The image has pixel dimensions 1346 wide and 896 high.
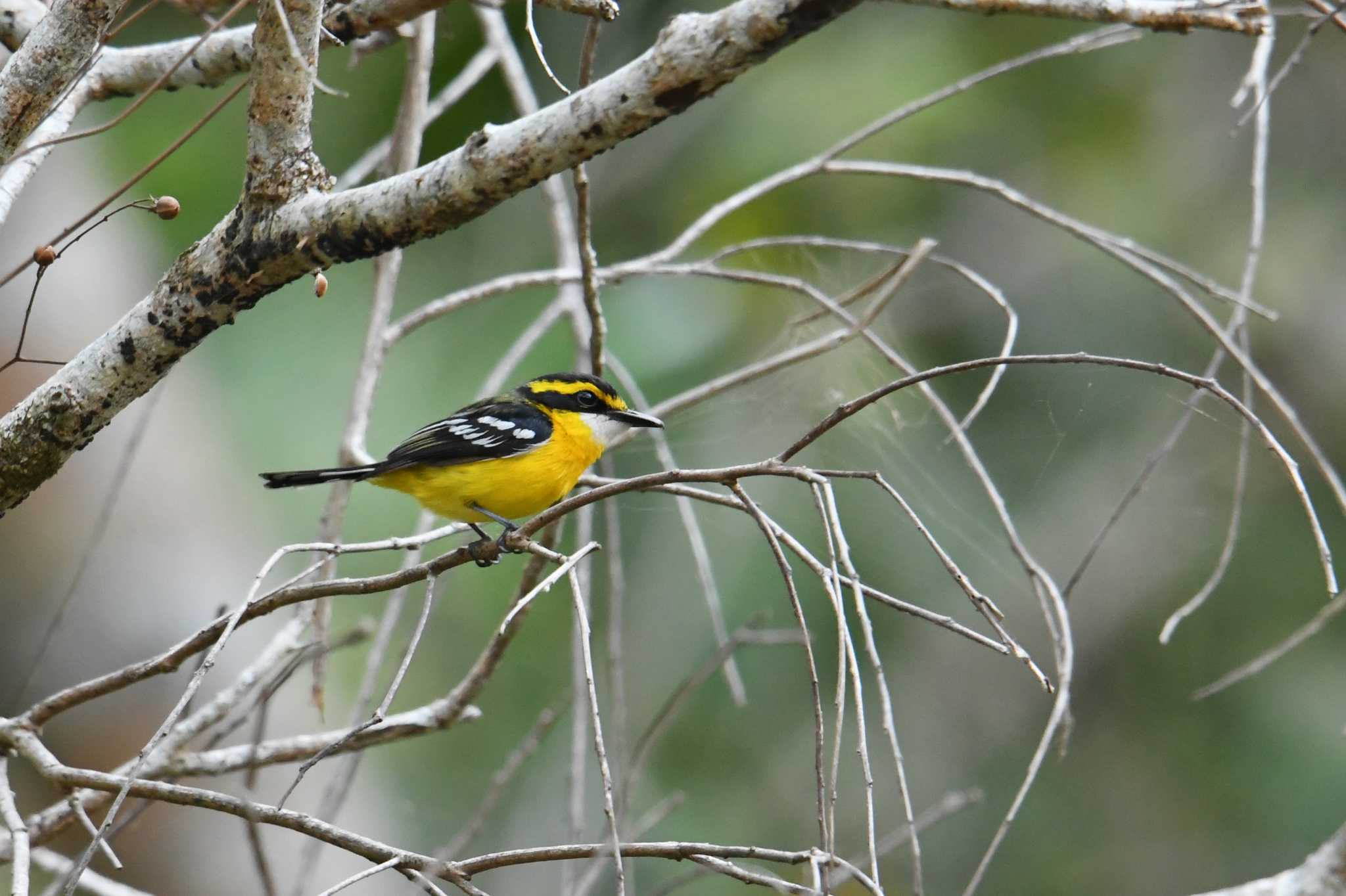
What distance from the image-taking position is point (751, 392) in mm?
4340

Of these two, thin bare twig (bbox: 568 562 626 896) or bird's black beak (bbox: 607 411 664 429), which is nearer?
thin bare twig (bbox: 568 562 626 896)

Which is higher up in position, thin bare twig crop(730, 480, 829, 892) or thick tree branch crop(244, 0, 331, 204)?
thick tree branch crop(244, 0, 331, 204)

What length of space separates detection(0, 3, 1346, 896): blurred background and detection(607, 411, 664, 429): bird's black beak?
40.8 inches

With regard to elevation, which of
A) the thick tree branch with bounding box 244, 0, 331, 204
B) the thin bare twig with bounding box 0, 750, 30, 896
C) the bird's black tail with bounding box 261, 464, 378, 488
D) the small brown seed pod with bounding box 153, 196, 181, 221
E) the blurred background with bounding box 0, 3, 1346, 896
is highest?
the thick tree branch with bounding box 244, 0, 331, 204

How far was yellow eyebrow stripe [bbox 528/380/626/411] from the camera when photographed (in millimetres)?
4352

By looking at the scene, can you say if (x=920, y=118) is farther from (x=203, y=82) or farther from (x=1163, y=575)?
(x=203, y=82)

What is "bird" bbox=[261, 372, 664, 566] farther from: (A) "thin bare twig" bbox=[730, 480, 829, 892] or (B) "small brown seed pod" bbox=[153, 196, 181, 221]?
(A) "thin bare twig" bbox=[730, 480, 829, 892]

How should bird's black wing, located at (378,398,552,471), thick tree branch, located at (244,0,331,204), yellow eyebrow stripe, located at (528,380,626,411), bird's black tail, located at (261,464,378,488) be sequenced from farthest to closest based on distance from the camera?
yellow eyebrow stripe, located at (528,380,626,411) → bird's black wing, located at (378,398,552,471) → bird's black tail, located at (261,464,378,488) → thick tree branch, located at (244,0,331,204)

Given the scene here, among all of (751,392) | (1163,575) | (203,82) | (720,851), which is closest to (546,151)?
(720,851)

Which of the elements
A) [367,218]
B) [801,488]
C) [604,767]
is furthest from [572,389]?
[604,767]

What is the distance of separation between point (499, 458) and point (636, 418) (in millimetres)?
491

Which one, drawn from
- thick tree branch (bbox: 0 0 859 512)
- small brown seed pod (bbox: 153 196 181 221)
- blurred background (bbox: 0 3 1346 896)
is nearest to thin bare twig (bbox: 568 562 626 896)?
thick tree branch (bbox: 0 0 859 512)

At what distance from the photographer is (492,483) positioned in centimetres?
410

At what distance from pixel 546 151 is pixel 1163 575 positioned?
6730 millimetres
